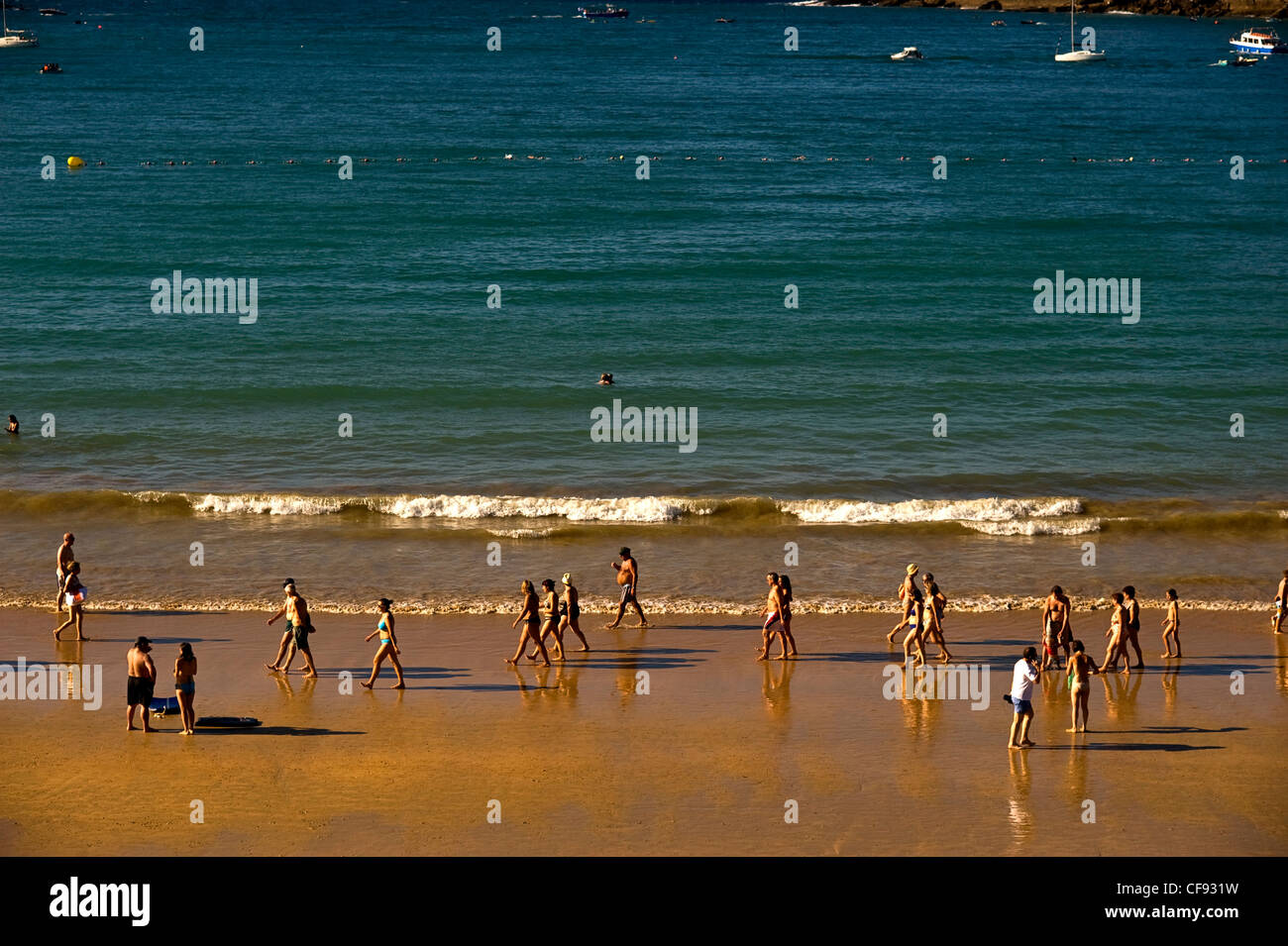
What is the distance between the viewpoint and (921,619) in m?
17.8

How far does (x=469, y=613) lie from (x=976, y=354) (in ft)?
61.4

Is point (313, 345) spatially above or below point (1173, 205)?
below

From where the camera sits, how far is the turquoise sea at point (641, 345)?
75.0ft

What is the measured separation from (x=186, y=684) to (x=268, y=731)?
111 cm

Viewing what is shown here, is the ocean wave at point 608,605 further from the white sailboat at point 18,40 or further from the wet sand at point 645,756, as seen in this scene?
the white sailboat at point 18,40

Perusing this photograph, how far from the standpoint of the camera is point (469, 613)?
19.7 meters

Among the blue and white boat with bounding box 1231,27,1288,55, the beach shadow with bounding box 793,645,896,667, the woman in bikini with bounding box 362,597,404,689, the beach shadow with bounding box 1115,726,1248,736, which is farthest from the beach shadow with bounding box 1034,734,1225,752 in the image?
the blue and white boat with bounding box 1231,27,1288,55

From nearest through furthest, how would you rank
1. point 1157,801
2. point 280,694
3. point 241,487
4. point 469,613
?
point 1157,801
point 280,694
point 469,613
point 241,487

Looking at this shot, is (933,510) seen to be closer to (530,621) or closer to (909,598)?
(909,598)

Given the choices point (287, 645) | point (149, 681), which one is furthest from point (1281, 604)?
point (149, 681)

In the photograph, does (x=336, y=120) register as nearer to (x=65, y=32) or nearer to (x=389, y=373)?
(x=389, y=373)

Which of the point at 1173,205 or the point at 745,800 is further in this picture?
the point at 1173,205
